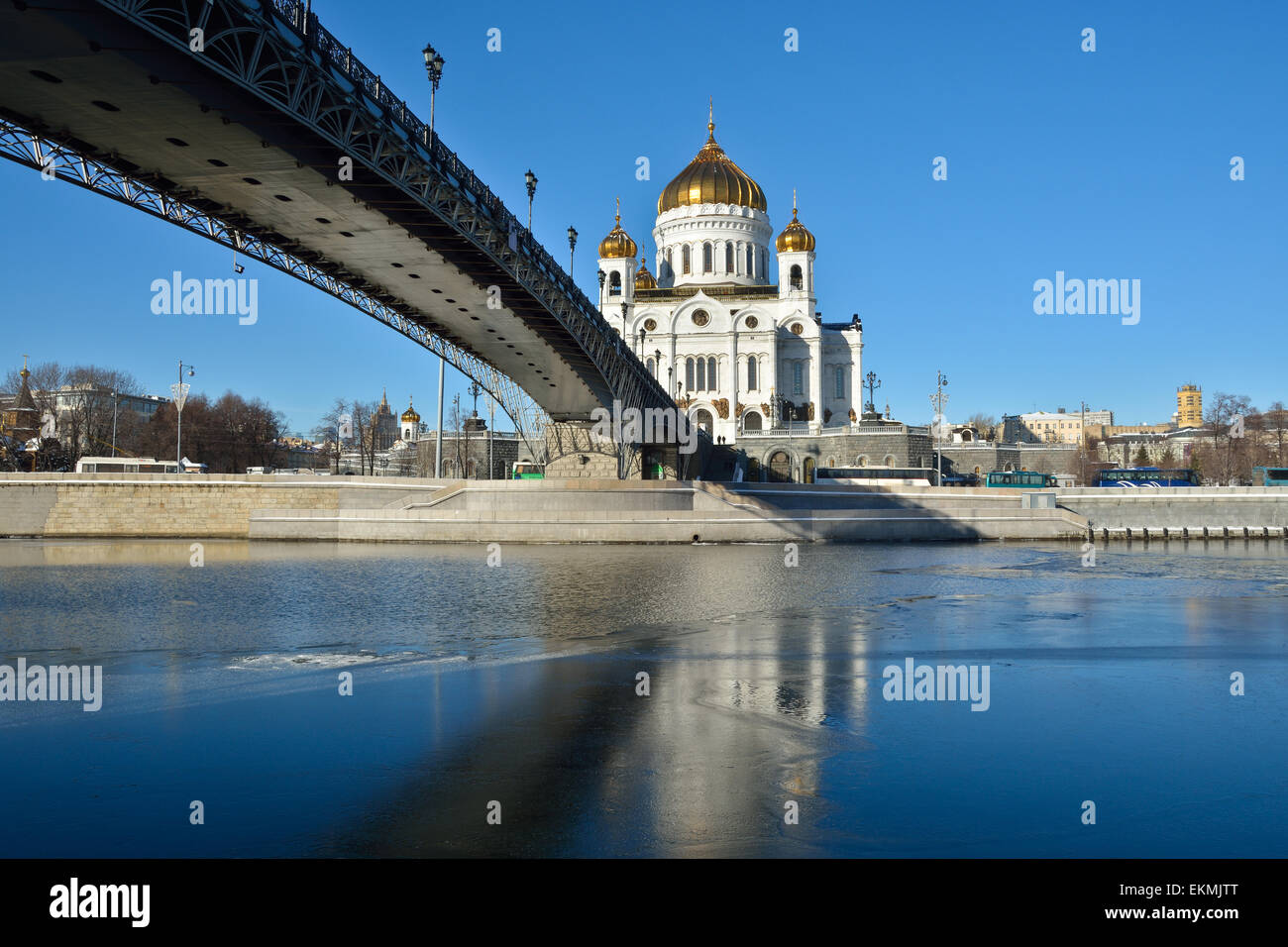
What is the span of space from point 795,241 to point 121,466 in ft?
172

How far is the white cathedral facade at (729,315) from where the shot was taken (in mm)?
75000

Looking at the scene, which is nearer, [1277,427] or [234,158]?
[234,158]

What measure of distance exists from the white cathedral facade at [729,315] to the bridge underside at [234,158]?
44.3 metres

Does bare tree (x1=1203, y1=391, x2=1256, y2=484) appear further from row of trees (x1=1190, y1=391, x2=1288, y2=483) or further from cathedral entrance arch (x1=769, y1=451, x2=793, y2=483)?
cathedral entrance arch (x1=769, y1=451, x2=793, y2=483)

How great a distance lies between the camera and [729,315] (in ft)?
246

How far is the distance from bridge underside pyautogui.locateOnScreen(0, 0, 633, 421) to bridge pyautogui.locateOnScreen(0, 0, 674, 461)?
0.04 metres

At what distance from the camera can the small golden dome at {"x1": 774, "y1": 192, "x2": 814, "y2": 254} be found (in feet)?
257

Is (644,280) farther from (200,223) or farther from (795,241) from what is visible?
(200,223)
